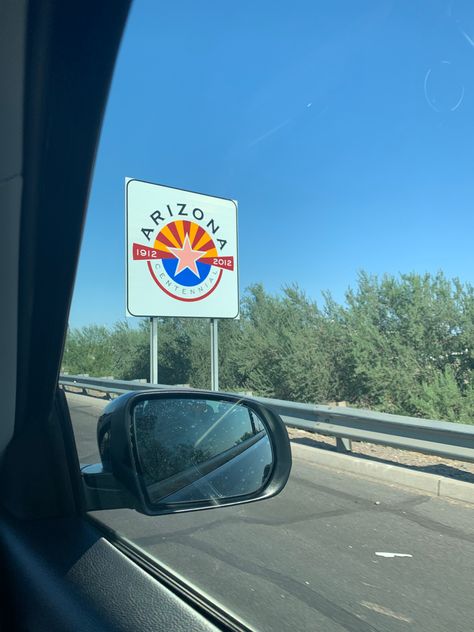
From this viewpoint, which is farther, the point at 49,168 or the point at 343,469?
the point at 343,469

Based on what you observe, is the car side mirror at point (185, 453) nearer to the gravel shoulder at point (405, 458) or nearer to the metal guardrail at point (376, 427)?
the metal guardrail at point (376, 427)

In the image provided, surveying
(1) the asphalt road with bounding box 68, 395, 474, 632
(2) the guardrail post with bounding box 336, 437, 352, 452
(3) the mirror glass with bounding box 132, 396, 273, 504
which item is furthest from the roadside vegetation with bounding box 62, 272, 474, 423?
(3) the mirror glass with bounding box 132, 396, 273, 504

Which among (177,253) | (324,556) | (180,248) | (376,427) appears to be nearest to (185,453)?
(324,556)

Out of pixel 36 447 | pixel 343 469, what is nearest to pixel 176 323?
pixel 343 469

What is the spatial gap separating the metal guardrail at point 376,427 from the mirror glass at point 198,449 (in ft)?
8.28

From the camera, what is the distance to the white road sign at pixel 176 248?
197 inches

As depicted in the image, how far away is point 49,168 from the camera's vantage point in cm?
169

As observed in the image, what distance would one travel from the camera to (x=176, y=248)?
6.31m

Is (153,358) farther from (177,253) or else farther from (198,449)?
(198,449)

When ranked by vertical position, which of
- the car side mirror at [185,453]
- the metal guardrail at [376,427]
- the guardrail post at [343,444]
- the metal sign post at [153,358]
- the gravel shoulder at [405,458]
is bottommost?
the gravel shoulder at [405,458]

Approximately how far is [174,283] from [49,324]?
680 cm

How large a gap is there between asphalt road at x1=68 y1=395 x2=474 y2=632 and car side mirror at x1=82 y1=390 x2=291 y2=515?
0.49 m

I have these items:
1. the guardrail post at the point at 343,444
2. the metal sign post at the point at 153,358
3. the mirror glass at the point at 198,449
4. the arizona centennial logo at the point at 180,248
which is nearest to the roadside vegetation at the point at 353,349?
the metal sign post at the point at 153,358

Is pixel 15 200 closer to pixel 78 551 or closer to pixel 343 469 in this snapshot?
pixel 78 551
